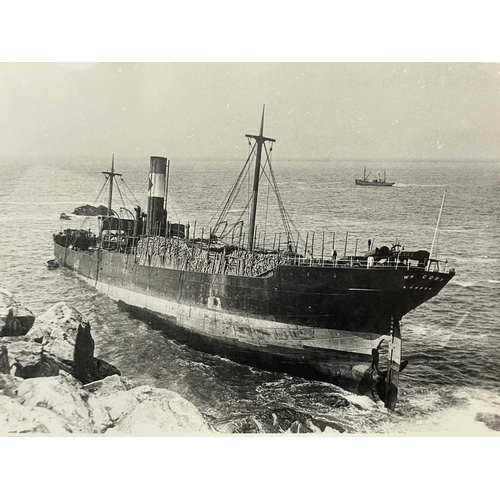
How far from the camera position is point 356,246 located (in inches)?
348

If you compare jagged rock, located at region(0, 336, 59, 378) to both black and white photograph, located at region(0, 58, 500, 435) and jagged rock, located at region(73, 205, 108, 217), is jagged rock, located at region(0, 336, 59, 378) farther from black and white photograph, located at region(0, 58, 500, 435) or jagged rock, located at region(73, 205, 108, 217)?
jagged rock, located at region(73, 205, 108, 217)

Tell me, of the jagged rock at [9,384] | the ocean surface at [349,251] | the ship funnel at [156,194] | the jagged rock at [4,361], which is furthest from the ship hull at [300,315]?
the jagged rock at [9,384]

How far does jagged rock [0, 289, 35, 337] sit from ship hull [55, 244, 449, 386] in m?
1.67

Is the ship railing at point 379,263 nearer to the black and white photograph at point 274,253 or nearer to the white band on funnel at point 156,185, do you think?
the black and white photograph at point 274,253

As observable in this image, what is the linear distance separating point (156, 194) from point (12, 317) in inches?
165

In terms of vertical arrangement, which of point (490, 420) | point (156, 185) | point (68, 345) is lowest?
point (490, 420)

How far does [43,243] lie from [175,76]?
4536 millimetres

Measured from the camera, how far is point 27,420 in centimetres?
797

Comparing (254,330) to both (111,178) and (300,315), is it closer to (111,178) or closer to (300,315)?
(300,315)

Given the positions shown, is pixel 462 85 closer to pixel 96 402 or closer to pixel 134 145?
pixel 134 145

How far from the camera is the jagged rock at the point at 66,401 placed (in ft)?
25.9

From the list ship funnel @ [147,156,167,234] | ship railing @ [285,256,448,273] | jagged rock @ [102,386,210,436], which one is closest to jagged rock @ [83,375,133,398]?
jagged rock @ [102,386,210,436]

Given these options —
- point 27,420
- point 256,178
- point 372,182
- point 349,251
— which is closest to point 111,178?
point 256,178

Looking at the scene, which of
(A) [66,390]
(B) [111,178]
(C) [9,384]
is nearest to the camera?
(A) [66,390]
